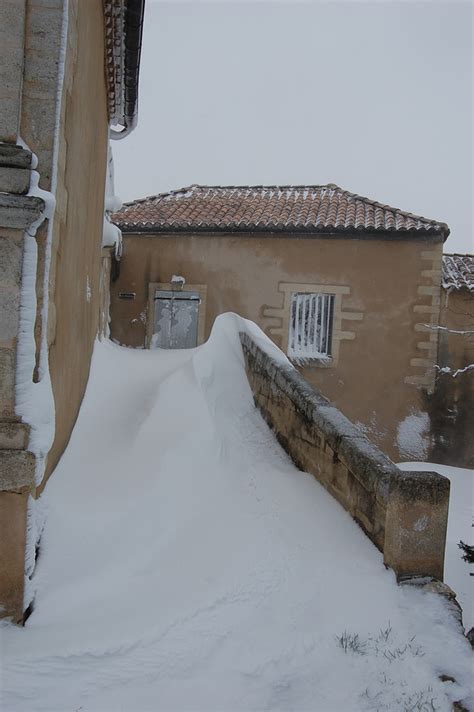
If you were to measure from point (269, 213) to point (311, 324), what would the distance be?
2.87 meters

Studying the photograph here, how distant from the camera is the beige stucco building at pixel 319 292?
36.5ft

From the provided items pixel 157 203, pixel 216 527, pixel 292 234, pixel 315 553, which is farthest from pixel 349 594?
pixel 157 203

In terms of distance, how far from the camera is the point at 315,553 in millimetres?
3193

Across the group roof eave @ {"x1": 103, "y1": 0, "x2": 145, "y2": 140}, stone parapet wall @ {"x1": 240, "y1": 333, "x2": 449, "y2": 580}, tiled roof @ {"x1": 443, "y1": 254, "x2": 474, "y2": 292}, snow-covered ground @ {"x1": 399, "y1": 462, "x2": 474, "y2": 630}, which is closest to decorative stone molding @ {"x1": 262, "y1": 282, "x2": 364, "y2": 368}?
tiled roof @ {"x1": 443, "y1": 254, "x2": 474, "y2": 292}

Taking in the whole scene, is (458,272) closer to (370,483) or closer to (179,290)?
(179,290)

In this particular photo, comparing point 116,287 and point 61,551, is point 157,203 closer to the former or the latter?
point 116,287

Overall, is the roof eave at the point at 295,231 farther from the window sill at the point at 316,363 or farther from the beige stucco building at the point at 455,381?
the window sill at the point at 316,363

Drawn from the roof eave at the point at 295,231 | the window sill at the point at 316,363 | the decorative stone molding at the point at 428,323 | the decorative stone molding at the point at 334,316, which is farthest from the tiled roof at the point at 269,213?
the window sill at the point at 316,363

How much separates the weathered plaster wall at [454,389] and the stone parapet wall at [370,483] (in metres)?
7.27

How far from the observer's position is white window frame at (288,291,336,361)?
1146 centimetres

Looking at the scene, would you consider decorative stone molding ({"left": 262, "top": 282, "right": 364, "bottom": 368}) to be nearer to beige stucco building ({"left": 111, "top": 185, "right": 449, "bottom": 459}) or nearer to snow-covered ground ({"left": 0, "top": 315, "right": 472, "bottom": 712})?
beige stucco building ({"left": 111, "top": 185, "right": 449, "bottom": 459})

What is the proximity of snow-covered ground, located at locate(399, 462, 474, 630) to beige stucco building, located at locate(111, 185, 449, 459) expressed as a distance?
1.04 metres

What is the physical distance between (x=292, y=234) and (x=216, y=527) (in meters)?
9.08

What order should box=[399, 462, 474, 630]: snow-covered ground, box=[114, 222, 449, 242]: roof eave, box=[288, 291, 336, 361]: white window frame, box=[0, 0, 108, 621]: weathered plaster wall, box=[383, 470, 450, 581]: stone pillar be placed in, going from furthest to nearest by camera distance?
box=[288, 291, 336, 361]: white window frame → box=[114, 222, 449, 242]: roof eave → box=[399, 462, 474, 630]: snow-covered ground → box=[383, 470, 450, 581]: stone pillar → box=[0, 0, 108, 621]: weathered plaster wall
